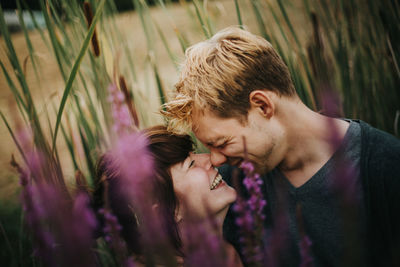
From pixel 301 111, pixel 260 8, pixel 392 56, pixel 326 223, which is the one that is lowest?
pixel 326 223

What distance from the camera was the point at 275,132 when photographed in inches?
40.6

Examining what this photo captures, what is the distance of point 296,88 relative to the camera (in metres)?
1.15

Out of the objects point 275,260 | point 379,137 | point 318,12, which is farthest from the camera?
point 318,12

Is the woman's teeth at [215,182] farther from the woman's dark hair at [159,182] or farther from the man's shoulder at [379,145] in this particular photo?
the man's shoulder at [379,145]

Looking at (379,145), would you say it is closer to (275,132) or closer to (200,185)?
(275,132)

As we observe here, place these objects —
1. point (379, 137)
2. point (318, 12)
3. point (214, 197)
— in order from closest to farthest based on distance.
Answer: point (379, 137) < point (214, 197) < point (318, 12)

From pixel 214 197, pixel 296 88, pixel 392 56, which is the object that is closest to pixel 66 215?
pixel 214 197

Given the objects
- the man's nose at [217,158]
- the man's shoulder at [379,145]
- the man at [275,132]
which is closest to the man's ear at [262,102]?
the man at [275,132]

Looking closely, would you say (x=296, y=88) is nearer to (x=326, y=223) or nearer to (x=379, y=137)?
(x=379, y=137)

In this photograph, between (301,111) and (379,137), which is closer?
(379,137)

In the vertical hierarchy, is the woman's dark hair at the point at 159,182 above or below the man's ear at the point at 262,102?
below

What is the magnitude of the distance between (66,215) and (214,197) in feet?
2.47

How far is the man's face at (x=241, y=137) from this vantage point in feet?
3.32

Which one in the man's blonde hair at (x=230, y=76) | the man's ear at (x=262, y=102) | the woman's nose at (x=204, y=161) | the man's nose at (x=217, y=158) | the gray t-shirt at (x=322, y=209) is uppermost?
the man's blonde hair at (x=230, y=76)
